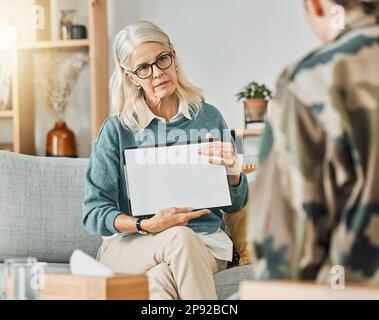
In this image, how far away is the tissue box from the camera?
149cm

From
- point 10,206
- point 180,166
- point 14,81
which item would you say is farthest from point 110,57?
point 180,166

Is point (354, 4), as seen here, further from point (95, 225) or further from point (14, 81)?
point (14, 81)

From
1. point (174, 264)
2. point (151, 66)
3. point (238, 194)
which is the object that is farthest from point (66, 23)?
point (174, 264)

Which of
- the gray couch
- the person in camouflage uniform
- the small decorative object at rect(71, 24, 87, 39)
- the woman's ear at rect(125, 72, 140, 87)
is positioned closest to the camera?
the person in camouflage uniform

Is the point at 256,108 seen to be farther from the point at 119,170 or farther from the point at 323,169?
the point at 323,169

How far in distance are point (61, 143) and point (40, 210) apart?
201cm

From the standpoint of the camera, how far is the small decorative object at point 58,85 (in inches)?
194

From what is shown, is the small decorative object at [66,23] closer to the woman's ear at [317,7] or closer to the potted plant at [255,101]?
the potted plant at [255,101]

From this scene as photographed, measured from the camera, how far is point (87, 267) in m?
1.56

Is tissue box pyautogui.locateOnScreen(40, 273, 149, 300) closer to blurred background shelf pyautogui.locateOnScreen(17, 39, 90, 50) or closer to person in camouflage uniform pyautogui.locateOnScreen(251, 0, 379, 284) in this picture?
Result: person in camouflage uniform pyautogui.locateOnScreen(251, 0, 379, 284)

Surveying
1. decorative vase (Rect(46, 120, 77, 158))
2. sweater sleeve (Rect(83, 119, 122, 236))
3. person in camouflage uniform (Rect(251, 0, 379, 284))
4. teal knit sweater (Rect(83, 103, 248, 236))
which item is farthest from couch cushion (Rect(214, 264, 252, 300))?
decorative vase (Rect(46, 120, 77, 158))

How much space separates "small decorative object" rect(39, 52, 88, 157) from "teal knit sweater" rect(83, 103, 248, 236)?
228cm

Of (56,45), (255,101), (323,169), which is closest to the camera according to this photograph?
(323,169)

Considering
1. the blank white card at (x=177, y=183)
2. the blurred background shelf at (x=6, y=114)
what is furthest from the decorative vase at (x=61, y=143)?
the blank white card at (x=177, y=183)
